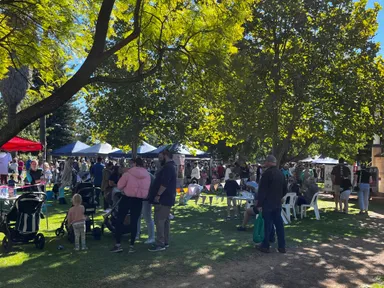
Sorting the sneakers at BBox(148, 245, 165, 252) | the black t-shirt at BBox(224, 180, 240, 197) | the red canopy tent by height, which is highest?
the red canopy tent

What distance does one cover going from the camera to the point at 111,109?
1828 cm

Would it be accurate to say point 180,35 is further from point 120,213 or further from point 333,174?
point 333,174

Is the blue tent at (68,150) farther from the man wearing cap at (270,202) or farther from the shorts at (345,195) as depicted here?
the man wearing cap at (270,202)

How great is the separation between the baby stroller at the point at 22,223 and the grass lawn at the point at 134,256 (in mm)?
193

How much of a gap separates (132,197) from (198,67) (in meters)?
2.73

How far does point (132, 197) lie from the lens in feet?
23.6

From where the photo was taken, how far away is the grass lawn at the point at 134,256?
5656 mm

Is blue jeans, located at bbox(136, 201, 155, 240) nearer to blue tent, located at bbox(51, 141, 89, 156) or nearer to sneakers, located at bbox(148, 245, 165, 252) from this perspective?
sneakers, located at bbox(148, 245, 165, 252)

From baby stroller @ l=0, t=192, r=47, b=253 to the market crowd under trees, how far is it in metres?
2.13

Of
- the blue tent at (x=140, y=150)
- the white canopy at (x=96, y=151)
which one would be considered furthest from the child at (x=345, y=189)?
the white canopy at (x=96, y=151)

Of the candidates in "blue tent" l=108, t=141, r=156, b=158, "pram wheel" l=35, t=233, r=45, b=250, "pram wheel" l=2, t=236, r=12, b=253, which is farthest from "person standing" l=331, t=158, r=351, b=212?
"pram wheel" l=2, t=236, r=12, b=253

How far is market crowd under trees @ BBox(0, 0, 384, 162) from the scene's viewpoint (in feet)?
23.2

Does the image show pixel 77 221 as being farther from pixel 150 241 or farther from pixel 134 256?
pixel 150 241

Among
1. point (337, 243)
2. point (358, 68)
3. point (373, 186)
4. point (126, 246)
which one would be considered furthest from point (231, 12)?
point (373, 186)
